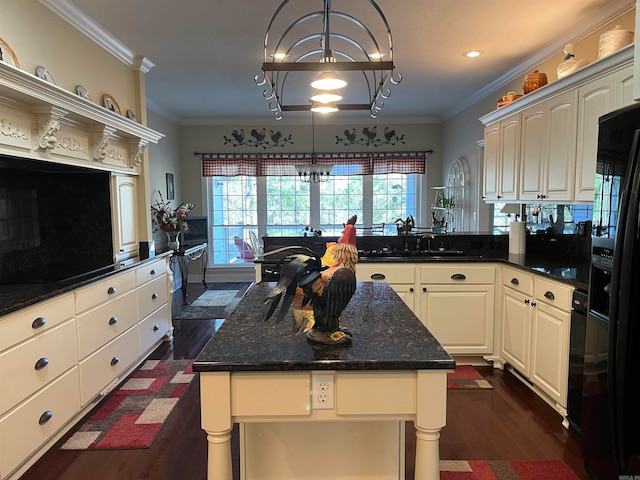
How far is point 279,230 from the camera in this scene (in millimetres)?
7273

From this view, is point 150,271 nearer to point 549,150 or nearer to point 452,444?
point 452,444

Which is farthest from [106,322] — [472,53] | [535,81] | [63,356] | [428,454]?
[472,53]

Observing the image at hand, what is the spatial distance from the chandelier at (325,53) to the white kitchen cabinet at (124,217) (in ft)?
4.81

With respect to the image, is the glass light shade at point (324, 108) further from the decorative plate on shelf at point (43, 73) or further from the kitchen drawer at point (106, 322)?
the kitchen drawer at point (106, 322)

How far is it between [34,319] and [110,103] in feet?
6.73

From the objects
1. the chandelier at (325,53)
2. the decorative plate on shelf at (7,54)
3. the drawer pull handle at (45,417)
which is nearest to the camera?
the chandelier at (325,53)

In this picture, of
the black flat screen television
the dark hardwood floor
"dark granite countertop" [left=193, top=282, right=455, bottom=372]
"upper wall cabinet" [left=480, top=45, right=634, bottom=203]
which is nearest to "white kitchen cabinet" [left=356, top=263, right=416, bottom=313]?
the dark hardwood floor

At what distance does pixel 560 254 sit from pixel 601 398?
6.35 ft

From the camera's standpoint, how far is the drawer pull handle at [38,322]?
6.95 ft

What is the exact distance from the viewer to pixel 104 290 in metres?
2.85

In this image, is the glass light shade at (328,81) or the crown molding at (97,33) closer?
the glass light shade at (328,81)

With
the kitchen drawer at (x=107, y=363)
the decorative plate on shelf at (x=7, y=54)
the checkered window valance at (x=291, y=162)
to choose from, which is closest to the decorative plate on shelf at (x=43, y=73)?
the decorative plate on shelf at (x=7, y=54)

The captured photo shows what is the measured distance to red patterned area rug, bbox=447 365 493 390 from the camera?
122 inches

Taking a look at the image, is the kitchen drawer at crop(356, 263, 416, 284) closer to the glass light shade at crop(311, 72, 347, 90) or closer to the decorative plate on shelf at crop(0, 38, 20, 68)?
the glass light shade at crop(311, 72, 347, 90)
